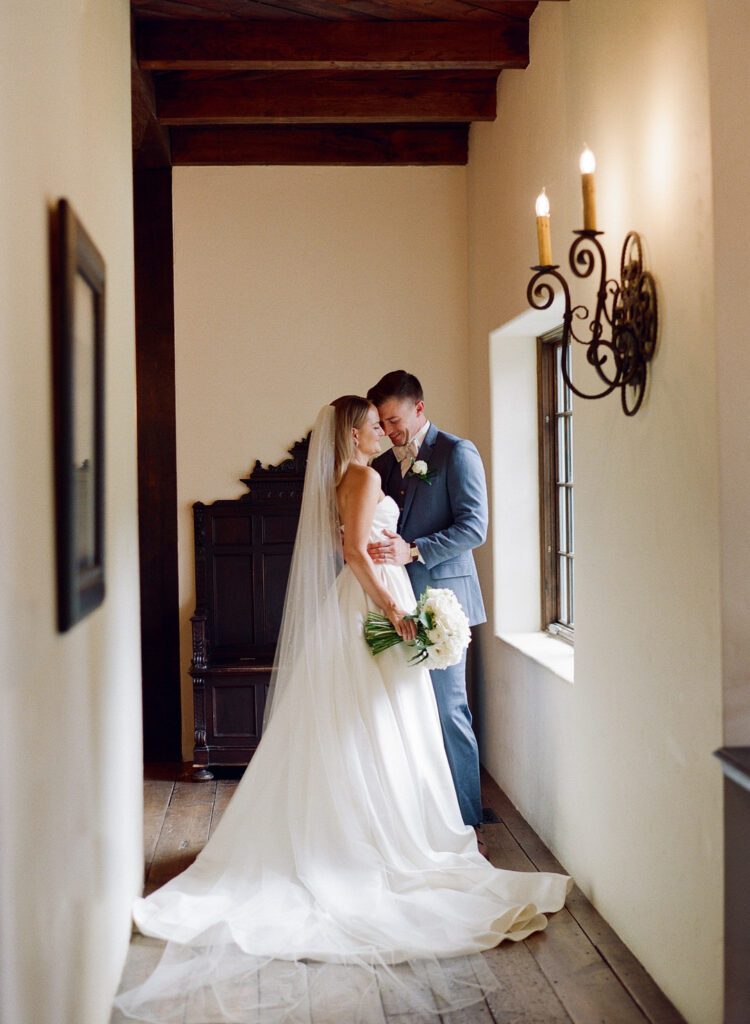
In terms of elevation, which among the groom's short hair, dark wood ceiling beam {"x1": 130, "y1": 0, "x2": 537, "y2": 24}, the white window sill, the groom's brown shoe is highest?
dark wood ceiling beam {"x1": 130, "y1": 0, "x2": 537, "y2": 24}

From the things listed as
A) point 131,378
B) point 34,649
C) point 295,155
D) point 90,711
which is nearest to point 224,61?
point 295,155

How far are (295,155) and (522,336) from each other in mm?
1612

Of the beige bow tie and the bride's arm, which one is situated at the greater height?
the beige bow tie

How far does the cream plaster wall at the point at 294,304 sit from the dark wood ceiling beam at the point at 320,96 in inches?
26.0

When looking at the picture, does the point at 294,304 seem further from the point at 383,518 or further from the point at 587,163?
the point at 587,163

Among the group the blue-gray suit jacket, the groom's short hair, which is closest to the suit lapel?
the blue-gray suit jacket

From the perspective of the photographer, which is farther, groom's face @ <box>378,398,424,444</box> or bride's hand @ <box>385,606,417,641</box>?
groom's face @ <box>378,398,424,444</box>

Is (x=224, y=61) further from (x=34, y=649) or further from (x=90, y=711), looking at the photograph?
(x=34, y=649)

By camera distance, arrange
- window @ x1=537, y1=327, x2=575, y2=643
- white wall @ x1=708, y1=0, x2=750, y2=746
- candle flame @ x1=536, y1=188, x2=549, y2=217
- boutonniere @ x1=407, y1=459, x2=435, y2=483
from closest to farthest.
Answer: white wall @ x1=708, y1=0, x2=750, y2=746
candle flame @ x1=536, y1=188, x2=549, y2=217
boutonniere @ x1=407, y1=459, x2=435, y2=483
window @ x1=537, y1=327, x2=575, y2=643

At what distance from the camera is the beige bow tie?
15.1 ft

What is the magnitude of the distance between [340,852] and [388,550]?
116 cm

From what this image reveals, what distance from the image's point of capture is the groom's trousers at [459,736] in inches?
169

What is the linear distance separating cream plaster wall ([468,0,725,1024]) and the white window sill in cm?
6

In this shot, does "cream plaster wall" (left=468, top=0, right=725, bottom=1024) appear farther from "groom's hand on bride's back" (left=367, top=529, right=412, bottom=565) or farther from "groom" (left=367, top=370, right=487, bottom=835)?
"groom's hand on bride's back" (left=367, top=529, right=412, bottom=565)
